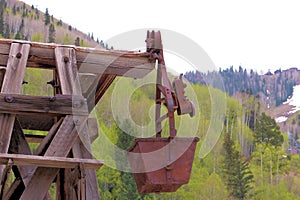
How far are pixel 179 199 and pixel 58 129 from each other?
5332 cm

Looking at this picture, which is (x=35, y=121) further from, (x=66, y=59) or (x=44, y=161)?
(x=44, y=161)

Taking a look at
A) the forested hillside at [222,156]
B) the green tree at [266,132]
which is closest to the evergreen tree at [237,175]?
the forested hillside at [222,156]

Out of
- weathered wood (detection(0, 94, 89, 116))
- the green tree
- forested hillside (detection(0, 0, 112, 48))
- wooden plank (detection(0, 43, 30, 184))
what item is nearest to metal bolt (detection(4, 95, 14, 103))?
weathered wood (detection(0, 94, 89, 116))

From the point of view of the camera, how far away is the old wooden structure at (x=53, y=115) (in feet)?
15.4

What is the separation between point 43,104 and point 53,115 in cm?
14

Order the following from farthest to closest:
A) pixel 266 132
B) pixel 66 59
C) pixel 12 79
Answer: pixel 266 132 < pixel 66 59 < pixel 12 79

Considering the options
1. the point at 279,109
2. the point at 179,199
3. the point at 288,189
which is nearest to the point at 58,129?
the point at 179,199

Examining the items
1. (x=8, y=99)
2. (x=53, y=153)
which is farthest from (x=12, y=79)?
(x=53, y=153)

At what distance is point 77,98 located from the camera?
501 cm

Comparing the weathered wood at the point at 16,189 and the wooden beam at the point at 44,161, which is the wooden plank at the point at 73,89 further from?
the weathered wood at the point at 16,189

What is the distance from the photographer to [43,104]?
16.2 ft

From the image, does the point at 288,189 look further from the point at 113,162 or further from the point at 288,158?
the point at 113,162

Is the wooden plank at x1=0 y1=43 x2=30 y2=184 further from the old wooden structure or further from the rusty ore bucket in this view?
the rusty ore bucket

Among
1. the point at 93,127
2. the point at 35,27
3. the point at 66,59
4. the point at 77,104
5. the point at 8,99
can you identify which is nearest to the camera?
the point at 8,99
